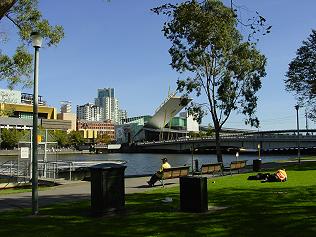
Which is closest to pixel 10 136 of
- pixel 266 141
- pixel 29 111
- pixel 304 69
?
pixel 29 111

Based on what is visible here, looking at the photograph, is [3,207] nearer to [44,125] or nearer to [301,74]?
[44,125]

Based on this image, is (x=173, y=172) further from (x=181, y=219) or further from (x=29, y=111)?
(x=29, y=111)

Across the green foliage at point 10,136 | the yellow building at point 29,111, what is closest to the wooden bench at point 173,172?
the yellow building at point 29,111

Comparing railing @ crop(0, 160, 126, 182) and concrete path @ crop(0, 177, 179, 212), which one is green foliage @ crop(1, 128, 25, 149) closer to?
railing @ crop(0, 160, 126, 182)

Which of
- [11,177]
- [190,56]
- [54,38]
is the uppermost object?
[190,56]

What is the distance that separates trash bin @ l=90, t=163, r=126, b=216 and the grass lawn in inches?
11.3

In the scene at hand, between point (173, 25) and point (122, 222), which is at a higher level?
point (173, 25)

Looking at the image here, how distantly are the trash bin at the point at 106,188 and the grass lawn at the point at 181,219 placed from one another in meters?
0.29

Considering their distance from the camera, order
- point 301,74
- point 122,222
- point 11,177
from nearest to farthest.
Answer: point 122,222
point 11,177
point 301,74

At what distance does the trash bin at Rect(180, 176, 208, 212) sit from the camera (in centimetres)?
1113

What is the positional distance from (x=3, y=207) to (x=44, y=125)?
19681 mm

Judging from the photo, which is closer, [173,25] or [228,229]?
[228,229]

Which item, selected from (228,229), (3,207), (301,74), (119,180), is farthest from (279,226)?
(301,74)

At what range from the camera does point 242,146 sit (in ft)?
322
